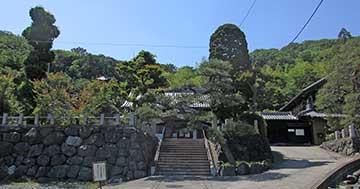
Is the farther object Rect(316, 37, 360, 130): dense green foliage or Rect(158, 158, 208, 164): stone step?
Rect(158, 158, 208, 164): stone step

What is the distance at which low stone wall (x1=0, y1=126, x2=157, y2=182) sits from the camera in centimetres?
1296

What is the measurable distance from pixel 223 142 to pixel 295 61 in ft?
115

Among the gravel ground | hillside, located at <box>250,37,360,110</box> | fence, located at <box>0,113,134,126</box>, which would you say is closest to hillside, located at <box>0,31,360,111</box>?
hillside, located at <box>250,37,360,110</box>

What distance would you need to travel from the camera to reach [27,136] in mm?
13695

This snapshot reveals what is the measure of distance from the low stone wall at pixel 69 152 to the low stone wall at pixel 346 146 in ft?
36.7

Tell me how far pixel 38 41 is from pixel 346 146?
20056 millimetres

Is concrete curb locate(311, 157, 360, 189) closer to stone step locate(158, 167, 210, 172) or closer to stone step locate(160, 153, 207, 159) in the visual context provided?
stone step locate(158, 167, 210, 172)

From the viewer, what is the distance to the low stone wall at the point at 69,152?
13.0 meters

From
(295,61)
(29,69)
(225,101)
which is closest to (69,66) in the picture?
(29,69)

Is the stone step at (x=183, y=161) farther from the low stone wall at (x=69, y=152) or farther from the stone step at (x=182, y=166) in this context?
the low stone wall at (x=69, y=152)

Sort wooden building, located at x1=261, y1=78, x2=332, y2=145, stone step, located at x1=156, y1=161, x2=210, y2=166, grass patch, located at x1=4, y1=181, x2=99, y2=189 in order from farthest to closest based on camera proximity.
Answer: wooden building, located at x1=261, y1=78, x2=332, y2=145
stone step, located at x1=156, y1=161, x2=210, y2=166
grass patch, located at x1=4, y1=181, x2=99, y2=189

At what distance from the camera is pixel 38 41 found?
18594 millimetres

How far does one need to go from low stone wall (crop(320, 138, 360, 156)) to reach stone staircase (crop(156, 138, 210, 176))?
8152mm

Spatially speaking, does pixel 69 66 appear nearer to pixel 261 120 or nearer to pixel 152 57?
pixel 152 57
